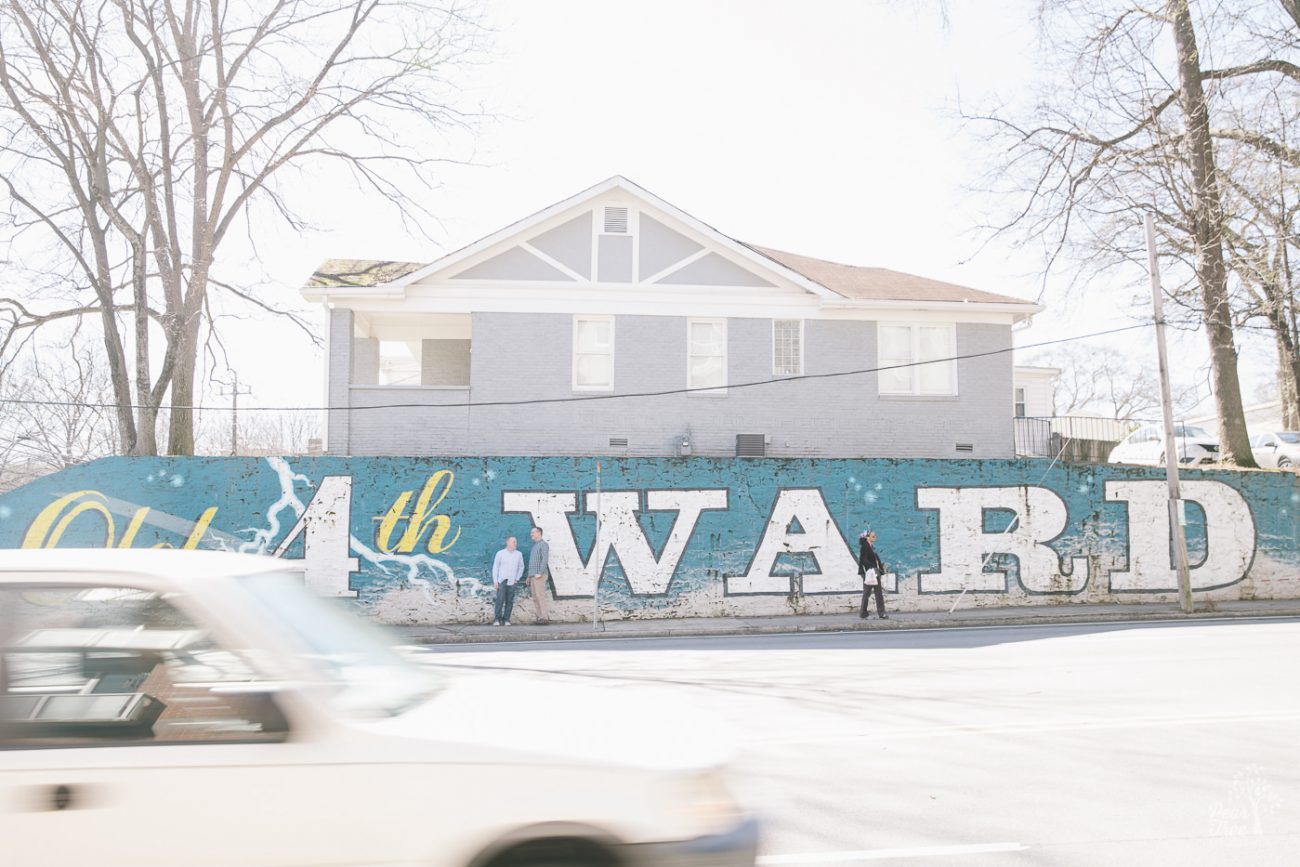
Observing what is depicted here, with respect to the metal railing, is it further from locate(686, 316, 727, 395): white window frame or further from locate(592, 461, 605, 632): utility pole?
locate(592, 461, 605, 632): utility pole

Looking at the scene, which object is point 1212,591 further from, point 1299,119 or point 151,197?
point 151,197

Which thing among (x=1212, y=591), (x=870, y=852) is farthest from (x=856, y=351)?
(x=870, y=852)

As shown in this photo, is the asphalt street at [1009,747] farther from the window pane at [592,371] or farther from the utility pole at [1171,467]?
the window pane at [592,371]

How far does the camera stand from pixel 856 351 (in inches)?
906

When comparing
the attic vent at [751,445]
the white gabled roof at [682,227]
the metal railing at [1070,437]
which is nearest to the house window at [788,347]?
the white gabled roof at [682,227]

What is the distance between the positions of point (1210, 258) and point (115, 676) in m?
26.0

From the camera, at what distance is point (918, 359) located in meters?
23.4

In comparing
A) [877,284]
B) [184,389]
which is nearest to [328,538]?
[184,389]

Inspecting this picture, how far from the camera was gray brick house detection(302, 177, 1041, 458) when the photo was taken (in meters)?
21.7

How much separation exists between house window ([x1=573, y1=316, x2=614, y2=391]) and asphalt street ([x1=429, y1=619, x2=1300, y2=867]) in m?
10.1

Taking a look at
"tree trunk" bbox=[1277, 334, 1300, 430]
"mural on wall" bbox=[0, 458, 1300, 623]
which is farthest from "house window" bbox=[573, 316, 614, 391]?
"tree trunk" bbox=[1277, 334, 1300, 430]

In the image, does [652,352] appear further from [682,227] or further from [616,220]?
[616,220]

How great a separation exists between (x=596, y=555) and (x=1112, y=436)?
22778 mm

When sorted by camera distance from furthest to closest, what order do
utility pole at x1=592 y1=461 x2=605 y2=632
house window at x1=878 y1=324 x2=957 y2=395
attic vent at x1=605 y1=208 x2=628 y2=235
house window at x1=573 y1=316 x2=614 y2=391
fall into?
house window at x1=878 y1=324 x2=957 y2=395 → attic vent at x1=605 y1=208 x2=628 y2=235 → house window at x1=573 y1=316 x2=614 y2=391 → utility pole at x1=592 y1=461 x2=605 y2=632
